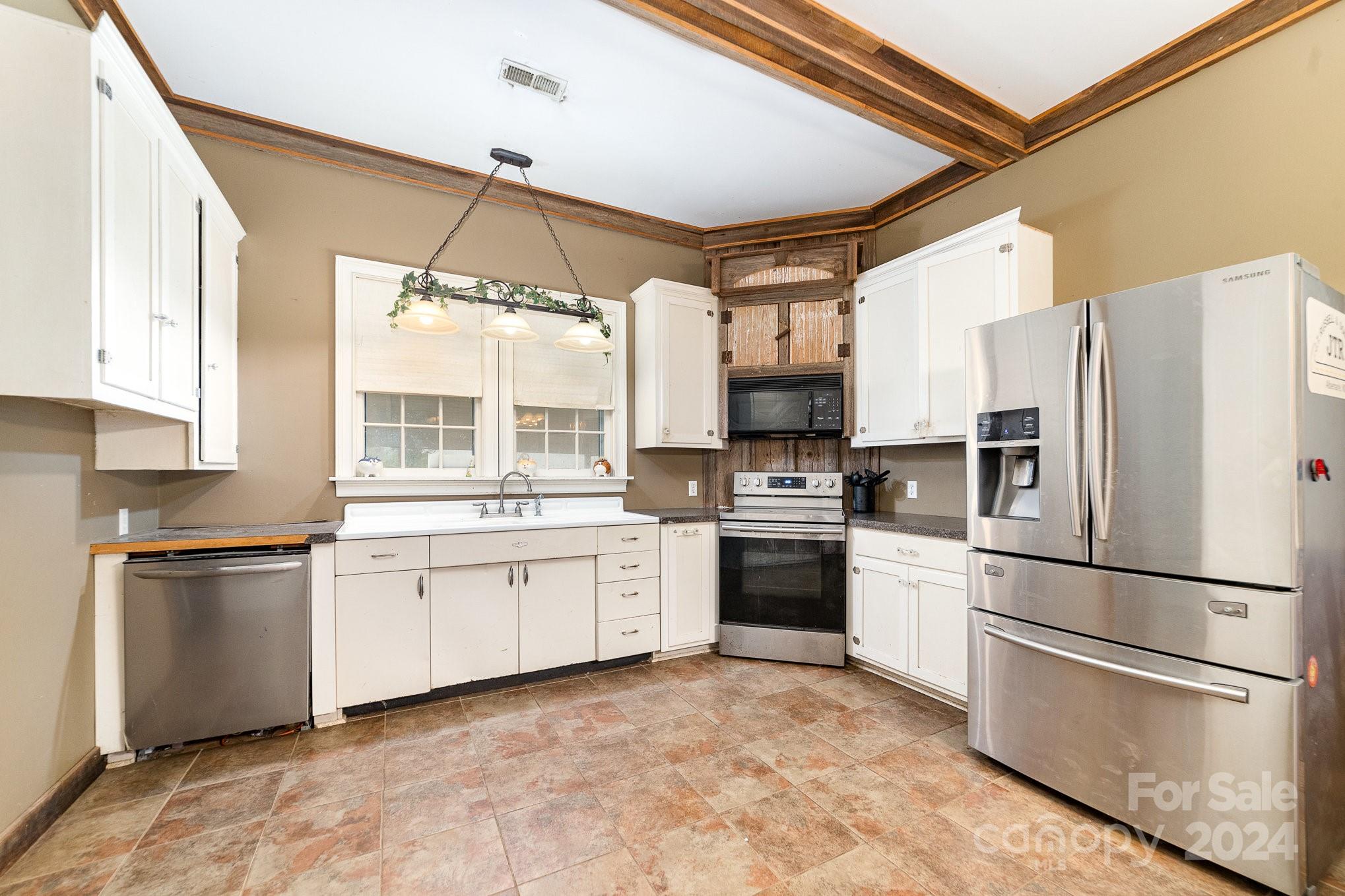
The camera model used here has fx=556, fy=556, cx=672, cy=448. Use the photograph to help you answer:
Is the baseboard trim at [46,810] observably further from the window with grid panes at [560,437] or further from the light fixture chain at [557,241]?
the light fixture chain at [557,241]

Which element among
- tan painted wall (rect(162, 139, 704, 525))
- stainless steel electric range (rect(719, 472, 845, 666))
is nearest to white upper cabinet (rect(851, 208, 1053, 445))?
stainless steel electric range (rect(719, 472, 845, 666))

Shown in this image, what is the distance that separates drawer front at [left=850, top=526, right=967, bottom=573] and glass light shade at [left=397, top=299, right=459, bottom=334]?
2576 millimetres

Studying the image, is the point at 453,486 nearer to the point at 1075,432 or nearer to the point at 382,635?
the point at 382,635

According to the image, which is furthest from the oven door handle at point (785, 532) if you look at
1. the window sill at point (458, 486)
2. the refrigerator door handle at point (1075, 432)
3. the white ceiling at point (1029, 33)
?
the white ceiling at point (1029, 33)

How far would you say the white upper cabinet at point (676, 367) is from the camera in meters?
3.86

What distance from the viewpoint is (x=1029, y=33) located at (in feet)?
7.74

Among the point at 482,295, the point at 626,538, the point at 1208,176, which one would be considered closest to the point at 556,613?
the point at 626,538

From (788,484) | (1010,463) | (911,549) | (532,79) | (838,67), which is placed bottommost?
(911,549)

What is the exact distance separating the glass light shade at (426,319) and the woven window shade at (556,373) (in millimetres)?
860

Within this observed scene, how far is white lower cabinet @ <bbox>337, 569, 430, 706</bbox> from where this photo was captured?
106 inches

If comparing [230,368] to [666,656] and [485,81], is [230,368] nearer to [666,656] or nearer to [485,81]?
[485,81]

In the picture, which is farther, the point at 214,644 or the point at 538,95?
the point at 538,95

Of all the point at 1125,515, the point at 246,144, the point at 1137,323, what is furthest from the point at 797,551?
the point at 246,144

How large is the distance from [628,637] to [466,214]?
285cm
